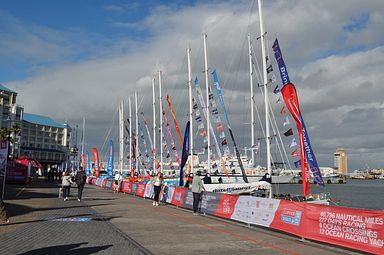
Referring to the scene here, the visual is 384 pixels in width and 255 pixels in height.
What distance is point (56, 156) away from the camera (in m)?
153

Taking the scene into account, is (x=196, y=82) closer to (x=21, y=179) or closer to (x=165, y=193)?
(x=165, y=193)

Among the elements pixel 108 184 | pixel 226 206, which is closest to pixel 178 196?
pixel 226 206

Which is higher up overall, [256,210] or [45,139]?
[45,139]

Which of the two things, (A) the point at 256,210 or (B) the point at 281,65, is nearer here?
(A) the point at 256,210

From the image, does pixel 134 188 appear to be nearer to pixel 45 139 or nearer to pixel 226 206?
pixel 226 206

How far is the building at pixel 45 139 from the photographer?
141000 mm

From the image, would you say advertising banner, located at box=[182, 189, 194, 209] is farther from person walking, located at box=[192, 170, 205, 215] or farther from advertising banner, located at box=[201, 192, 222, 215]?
person walking, located at box=[192, 170, 205, 215]

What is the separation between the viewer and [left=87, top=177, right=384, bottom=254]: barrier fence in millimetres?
9055

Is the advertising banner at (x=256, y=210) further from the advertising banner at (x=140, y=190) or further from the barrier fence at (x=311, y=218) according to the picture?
the advertising banner at (x=140, y=190)

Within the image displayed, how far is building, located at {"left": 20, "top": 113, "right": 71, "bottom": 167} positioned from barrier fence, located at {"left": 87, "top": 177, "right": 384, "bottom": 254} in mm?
126962

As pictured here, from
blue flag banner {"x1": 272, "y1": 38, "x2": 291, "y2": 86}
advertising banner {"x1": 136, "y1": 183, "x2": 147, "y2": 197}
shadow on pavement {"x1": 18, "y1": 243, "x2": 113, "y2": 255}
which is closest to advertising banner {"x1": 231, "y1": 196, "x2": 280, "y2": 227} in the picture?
shadow on pavement {"x1": 18, "y1": 243, "x2": 113, "y2": 255}

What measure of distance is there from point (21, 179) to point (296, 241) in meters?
36.1

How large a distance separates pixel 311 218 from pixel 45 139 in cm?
15586

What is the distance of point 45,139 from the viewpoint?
154875 millimetres
